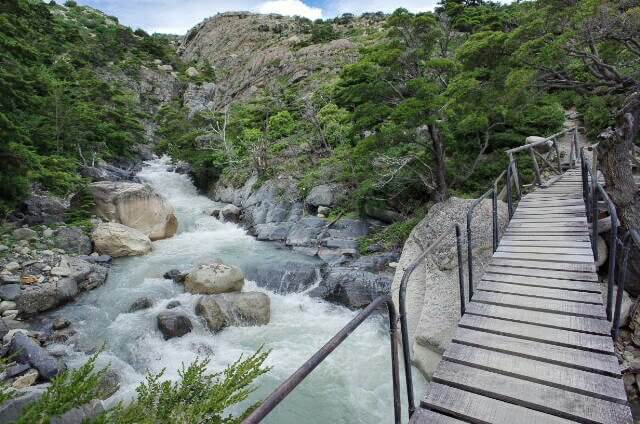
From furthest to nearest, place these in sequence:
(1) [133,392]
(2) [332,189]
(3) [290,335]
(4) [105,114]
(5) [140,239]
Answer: (4) [105,114] < (2) [332,189] < (5) [140,239] < (3) [290,335] < (1) [133,392]

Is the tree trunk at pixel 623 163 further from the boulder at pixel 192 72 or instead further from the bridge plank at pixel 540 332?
the boulder at pixel 192 72

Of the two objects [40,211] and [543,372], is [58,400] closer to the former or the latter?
[543,372]

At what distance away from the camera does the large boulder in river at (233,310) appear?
8062 mm

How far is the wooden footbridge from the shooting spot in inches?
97.3

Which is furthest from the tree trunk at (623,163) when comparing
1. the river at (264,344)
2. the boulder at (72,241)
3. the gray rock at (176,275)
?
the boulder at (72,241)

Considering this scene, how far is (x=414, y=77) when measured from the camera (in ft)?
33.7

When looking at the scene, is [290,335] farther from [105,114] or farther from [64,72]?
[64,72]

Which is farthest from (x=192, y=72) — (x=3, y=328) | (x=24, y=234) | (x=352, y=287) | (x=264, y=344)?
(x=264, y=344)

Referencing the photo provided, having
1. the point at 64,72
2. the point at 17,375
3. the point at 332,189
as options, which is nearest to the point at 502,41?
the point at 332,189

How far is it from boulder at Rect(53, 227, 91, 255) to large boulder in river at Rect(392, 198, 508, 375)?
1068cm

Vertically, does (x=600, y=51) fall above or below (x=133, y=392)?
above

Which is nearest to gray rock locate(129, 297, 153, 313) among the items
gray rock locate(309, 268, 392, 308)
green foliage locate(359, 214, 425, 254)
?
gray rock locate(309, 268, 392, 308)

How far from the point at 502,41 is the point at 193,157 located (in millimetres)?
18747

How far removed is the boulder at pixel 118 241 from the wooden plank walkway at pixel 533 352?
12.1 metres
